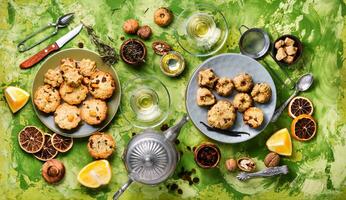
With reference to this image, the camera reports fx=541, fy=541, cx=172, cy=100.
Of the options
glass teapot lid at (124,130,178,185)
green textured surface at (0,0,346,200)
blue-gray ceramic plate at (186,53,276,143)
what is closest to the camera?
glass teapot lid at (124,130,178,185)

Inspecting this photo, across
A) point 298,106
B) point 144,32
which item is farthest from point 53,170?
point 298,106

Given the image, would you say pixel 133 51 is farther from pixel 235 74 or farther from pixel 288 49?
pixel 288 49

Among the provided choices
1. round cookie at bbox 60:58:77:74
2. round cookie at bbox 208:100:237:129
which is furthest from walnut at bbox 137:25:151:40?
round cookie at bbox 208:100:237:129

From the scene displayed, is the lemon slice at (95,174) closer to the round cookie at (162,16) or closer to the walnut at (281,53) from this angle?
the round cookie at (162,16)

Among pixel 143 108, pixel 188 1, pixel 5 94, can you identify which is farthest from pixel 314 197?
pixel 5 94

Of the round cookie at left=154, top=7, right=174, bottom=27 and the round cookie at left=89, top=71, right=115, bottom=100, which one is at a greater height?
the round cookie at left=154, top=7, right=174, bottom=27

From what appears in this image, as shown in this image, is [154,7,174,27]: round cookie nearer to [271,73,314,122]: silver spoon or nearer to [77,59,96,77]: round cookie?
[77,59,96,77]: round cookie
